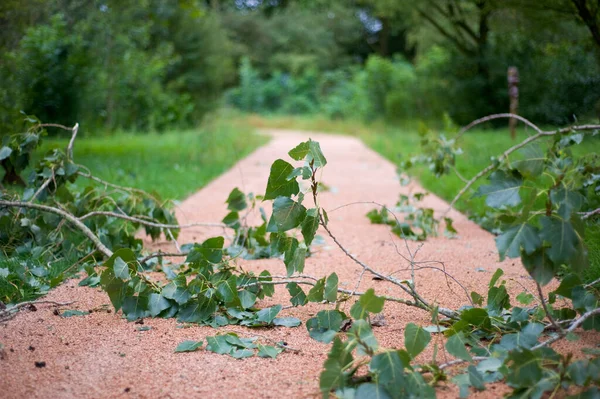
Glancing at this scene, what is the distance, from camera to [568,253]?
206 centimetres

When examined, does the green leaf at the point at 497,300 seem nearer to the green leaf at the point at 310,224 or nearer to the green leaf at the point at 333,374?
the green leaf at the point at 310,224

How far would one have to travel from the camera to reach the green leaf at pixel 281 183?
2.60m

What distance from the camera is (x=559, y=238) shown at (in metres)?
2.06

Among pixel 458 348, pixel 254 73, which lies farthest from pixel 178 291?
pixel 254 73

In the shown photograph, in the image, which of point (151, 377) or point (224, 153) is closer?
point (151, 377)

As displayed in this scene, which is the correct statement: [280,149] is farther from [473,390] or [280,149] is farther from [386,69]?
[473,390]

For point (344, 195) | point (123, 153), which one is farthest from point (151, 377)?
point (123, 153)

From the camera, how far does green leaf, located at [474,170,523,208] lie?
217 centimetres

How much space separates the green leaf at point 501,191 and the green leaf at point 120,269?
157cm

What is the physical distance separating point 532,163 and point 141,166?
7.72 metres

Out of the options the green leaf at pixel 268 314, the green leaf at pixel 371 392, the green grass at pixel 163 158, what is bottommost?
the green grass at pixel 163 158

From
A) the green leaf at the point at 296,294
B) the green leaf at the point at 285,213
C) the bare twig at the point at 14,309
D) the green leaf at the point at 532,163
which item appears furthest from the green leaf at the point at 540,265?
the bare twig at the point at 14,309

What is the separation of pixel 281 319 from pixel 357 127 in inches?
717

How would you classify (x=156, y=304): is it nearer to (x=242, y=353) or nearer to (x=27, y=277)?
(x=242, y=353)
